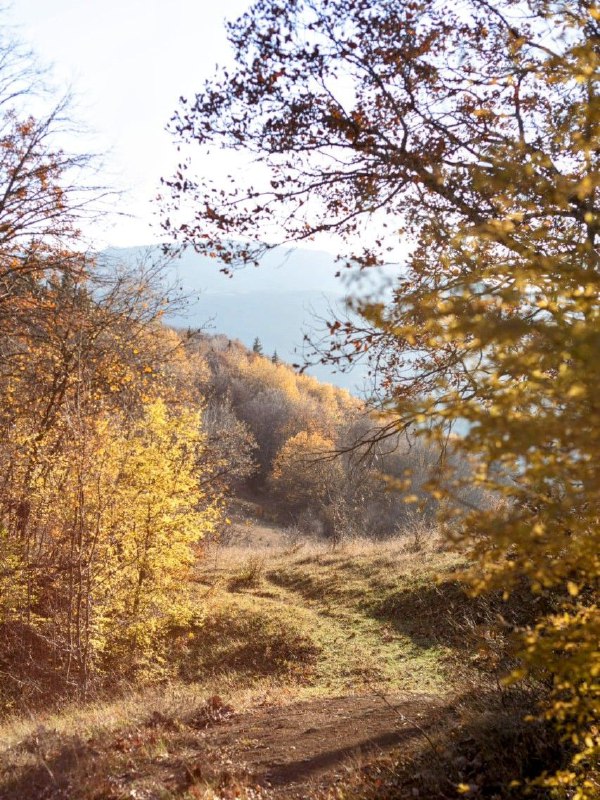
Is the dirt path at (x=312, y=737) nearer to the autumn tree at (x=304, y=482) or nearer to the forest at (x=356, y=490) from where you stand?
the forest at (x=356, y=490)

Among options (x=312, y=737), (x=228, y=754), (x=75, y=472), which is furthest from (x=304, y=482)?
(x=228, y=754)

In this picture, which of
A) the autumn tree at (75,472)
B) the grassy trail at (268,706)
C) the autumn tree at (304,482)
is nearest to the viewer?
the grassy trail at (268,706)

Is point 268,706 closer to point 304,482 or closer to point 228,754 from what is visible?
point 228,754

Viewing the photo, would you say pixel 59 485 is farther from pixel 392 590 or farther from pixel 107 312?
pixel 392 590

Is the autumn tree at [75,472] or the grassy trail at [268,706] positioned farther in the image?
the autumn tree at [75,472]

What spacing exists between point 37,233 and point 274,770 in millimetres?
7429

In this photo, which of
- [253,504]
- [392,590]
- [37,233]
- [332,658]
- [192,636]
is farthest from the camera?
[253,504]

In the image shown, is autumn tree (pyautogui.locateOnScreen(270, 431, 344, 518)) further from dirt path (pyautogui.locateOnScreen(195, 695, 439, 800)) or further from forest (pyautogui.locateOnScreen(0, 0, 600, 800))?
dirt path (pyautogui.locateOnScreen(195, 695, 439, 800))

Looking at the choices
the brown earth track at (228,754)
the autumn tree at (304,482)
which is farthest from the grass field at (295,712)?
the autumn tree at (304,482)

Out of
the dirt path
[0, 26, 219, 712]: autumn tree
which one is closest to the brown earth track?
Answer: the dirt path

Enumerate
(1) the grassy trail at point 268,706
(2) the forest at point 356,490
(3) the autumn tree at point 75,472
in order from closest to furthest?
(2) the forest at point 356,490
(1) the grassy trail at point 268,706
(3) the autumn tree at point 75,472

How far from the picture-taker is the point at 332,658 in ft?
31.9

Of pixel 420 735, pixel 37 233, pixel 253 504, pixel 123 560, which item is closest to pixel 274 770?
pixel 420 735

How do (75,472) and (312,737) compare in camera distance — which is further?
(75,472)
